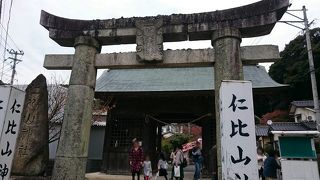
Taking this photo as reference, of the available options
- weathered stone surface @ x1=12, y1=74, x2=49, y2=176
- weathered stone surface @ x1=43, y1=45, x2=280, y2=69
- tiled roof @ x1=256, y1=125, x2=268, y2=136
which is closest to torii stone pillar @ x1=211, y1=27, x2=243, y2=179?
Answer: weathered stone surface @ x1=43, y1=45, x2=280, y2=69

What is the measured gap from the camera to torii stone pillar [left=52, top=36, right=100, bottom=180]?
7.32m

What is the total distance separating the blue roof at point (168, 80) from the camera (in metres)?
13.9

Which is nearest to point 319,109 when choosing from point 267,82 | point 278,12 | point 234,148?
point 267,82

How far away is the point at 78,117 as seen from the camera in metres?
7.57

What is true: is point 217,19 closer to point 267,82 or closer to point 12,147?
point 12,147

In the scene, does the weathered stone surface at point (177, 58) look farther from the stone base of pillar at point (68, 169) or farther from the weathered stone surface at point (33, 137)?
the stone base of pillar at point (68, 169)

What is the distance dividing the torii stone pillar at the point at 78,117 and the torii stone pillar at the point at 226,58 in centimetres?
349

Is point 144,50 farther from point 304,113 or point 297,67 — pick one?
point 297,67

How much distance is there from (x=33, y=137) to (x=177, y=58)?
5344mm

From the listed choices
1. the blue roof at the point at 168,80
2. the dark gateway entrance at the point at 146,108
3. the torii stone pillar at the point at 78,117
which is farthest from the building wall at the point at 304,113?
the torii stone pillar at the point at 78,117

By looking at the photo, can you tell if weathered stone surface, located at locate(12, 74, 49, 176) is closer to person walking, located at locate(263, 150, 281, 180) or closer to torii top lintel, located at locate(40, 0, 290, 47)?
torii top lintel, located at locate(40, 0, 290, 47)

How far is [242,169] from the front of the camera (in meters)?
4.46

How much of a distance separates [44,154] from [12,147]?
3.78 meters

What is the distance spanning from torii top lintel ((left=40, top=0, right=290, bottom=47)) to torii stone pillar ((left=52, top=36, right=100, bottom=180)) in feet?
1.67
